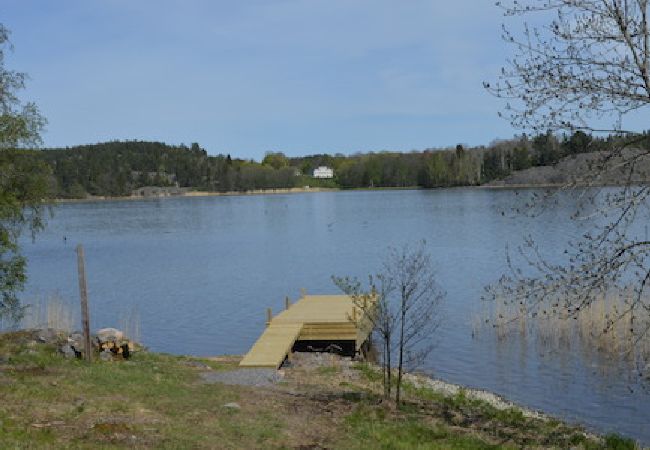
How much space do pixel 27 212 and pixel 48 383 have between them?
8.85 metres

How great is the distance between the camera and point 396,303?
30875 millimetres

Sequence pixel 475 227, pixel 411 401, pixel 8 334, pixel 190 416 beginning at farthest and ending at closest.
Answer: pixel 475 227
pixel 8 334
pixel 411 401
pixel 190 416

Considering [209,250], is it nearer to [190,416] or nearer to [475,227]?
[475,227]

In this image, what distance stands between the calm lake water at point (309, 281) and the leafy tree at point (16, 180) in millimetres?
9232

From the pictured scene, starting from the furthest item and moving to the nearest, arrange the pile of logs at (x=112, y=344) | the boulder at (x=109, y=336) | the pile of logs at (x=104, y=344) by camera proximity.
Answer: the boulder at (x=109, y=336) < the pile of logs at (x=112, y=344) < the pile of logs at (x=104, y=344)

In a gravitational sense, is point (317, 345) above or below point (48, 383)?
below

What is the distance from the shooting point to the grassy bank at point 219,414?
9.98m

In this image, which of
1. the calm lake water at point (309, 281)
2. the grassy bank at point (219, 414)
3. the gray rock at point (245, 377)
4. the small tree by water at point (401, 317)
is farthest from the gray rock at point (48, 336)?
the small tree by water at point (401, 317)

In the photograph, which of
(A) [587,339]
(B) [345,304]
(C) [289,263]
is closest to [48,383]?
(B) [345,304]

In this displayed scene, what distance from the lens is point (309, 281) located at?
4131 centimetres

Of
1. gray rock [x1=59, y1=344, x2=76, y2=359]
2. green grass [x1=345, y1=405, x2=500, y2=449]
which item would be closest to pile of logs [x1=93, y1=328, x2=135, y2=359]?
gray rock [x1=59, y1=344, x2=76, y2=359]

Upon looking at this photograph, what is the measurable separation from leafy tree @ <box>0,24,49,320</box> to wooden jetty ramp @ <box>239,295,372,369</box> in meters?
6.97

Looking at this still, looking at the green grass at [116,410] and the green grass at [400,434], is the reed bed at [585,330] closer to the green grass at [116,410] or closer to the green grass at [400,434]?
the green grass at [400,434]

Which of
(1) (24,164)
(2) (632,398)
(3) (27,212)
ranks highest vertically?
(1) (24,164)
